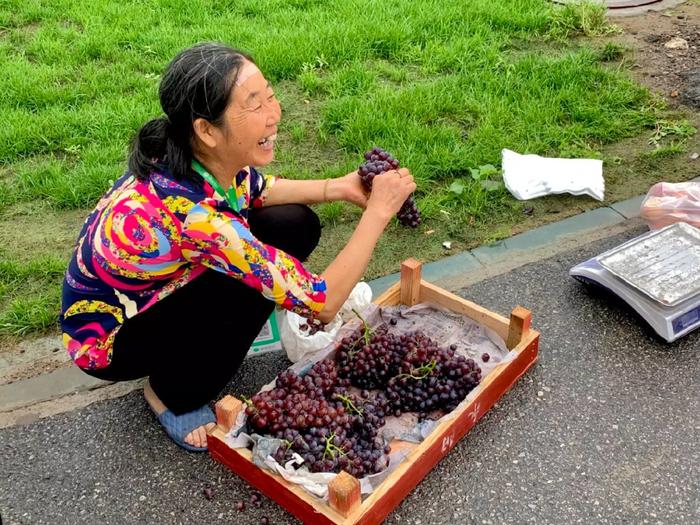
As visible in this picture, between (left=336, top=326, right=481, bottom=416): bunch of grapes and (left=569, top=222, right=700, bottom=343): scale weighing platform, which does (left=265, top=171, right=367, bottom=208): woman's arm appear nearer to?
(left=336, top=326, right=481, bottom=416): bunch of grapes

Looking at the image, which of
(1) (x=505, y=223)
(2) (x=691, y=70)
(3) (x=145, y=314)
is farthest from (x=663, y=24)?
(3) (x=145, y=314)

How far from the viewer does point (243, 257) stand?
90.4 inches

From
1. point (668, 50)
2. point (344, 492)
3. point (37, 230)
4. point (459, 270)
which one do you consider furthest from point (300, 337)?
point (668, 50)

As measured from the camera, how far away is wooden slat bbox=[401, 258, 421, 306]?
307 cm

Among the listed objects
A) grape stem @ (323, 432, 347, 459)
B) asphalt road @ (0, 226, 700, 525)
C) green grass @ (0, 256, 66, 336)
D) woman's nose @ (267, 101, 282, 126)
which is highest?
woman's nose @ (267, 101, 282, 126)

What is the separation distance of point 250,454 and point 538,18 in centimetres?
463

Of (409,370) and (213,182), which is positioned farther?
(409,370)

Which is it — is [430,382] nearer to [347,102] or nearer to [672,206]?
[672,206]

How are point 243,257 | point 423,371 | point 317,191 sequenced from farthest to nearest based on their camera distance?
1. point 317,191
2. point 423,371
3. point 243,257

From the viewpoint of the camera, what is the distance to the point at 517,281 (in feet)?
11.6

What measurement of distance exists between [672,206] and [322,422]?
215cm

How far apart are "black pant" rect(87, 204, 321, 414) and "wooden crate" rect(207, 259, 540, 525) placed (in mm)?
214

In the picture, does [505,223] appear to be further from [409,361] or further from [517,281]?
[409,361]

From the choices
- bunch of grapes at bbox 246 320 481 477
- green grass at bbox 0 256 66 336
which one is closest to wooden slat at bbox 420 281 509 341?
bunch of grapes at bbox 246 320 481 477
